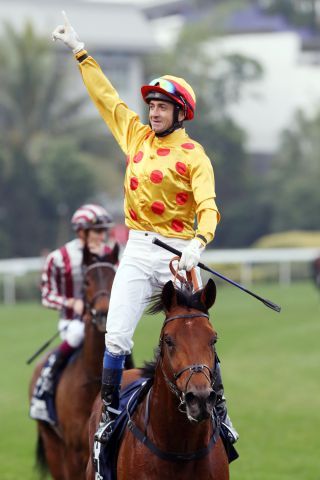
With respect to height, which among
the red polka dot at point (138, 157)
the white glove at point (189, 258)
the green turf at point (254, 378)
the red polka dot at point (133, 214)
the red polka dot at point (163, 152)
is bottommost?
the green turf at point (254, 378)

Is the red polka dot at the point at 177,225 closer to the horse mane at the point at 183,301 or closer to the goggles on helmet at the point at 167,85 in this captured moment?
the horse mane at the point at 183,301

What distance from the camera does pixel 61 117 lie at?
120ft

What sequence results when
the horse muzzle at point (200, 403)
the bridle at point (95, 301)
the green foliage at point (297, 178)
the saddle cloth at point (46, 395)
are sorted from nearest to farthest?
1. the horse muzzle at point (200, 403)
2. the bridle at point (95, 301)
3. the saddle cloth at point (46, 395)
4. the green foliage at point (297, 178)

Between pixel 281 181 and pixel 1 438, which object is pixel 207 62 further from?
pixel 1 438

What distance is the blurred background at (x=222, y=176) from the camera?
13.0m

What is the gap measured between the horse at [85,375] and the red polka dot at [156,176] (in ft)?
5.69

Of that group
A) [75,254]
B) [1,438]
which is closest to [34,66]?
[1,438]

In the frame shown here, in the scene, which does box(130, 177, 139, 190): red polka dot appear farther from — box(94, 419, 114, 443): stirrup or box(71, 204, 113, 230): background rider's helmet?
box(71, 204, 113, 230): background rider's helmet

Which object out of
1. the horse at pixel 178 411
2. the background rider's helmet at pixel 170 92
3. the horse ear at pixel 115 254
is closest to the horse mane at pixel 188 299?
the horse at pixel 178 411

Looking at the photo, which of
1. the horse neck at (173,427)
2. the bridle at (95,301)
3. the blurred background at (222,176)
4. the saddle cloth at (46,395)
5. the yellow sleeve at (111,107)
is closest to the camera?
the horse neck at (173,427)

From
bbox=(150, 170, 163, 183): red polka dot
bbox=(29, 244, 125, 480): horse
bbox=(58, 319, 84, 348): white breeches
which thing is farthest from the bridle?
bbox=(150, 170, 163, 183): red polka dot

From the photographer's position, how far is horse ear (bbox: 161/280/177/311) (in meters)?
4.86

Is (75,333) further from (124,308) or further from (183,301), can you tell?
(183,301)

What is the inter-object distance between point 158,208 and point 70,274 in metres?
2.65
